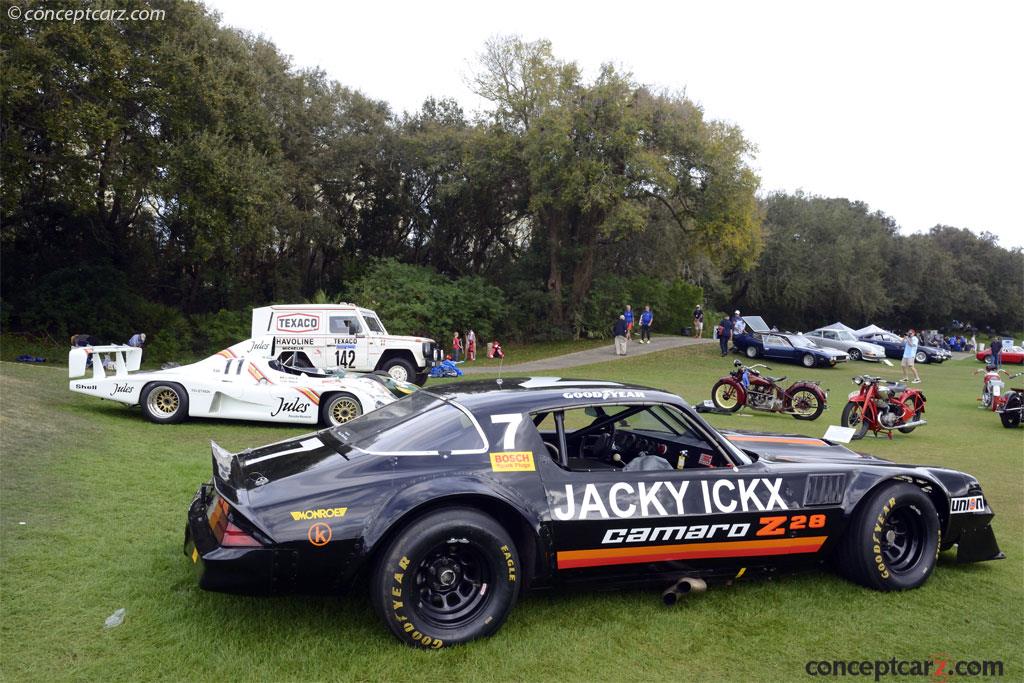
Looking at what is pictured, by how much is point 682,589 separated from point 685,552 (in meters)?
0.22

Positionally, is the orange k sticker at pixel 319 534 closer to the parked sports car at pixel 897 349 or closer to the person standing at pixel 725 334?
the person standing at pixel 725 334

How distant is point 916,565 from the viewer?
504 cm

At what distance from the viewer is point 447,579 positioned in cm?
409

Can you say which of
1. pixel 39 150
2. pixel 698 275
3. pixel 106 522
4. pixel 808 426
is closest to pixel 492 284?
pixel 698 275

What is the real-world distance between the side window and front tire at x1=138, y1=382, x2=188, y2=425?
7.56 meters

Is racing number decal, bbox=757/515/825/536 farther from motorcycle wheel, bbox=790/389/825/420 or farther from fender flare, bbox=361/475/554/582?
motorcycle wheel, bbox=790/389/825/420

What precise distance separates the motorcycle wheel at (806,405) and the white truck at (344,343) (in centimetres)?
854

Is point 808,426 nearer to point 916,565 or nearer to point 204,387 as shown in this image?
point 916,565

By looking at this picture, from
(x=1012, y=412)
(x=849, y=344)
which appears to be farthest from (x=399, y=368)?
(x=849, y=344)

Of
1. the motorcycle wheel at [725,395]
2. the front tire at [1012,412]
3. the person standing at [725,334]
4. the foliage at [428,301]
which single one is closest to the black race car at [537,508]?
the motorcycle wheel at [725,395]

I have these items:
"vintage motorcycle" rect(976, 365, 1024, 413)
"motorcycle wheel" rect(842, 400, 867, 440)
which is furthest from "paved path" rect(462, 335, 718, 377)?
"vintage motorcycle" rect(976, 365, 1024, 413)

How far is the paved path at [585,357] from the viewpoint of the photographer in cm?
2442

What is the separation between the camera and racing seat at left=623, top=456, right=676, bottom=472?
4828 millimetres

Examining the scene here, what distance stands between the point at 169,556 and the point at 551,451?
2.67m
